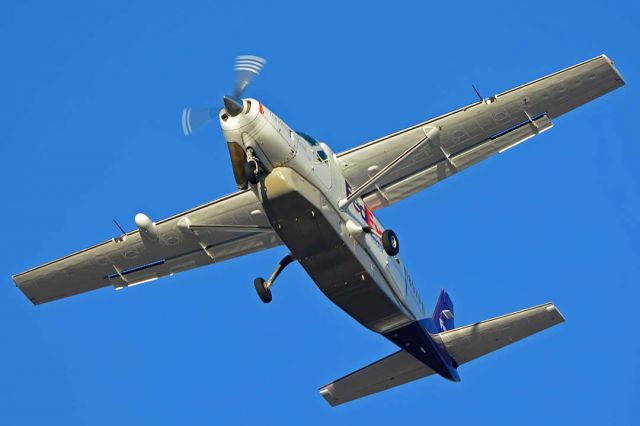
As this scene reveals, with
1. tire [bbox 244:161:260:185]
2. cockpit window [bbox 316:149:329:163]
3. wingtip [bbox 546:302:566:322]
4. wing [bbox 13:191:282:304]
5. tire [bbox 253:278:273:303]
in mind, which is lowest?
wingtip [bbox 546:302:566:322]

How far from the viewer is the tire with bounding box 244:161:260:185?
91.4 feet

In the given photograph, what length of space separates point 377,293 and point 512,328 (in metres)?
4.14

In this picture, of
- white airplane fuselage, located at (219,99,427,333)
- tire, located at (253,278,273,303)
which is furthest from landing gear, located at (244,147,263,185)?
tire, located at (253,278,273,303)

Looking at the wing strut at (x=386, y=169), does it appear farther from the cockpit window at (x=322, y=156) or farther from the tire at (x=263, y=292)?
the tire at (x=263, y=292)

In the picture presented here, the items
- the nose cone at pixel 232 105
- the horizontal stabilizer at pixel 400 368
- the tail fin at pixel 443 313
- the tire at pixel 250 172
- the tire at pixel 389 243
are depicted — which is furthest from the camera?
the tail fin at pixel 443 313

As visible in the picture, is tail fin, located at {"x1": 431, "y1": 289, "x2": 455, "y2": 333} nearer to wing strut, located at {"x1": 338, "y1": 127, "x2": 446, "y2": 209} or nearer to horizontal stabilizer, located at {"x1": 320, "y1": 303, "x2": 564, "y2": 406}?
horizontal stabilizer, located at {"x1": 320, "y1": 303, "x2": 564, "y2": 406}

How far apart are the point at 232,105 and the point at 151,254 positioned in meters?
8.12

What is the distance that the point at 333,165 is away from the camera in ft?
99.0

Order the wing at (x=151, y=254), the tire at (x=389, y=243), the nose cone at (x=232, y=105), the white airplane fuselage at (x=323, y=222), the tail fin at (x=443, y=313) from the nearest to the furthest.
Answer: the nose cone at (x=232, y=105), the white airplane fuselage at (x=323, y=222), the tire at (x=389, y=243), the wing at (x=151, y=254), the tail fin at (x=443, y=313)

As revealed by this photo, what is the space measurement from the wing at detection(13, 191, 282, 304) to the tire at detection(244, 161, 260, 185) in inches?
171

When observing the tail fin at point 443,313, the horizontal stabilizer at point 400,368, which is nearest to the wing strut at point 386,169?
the horizontal stabilizer at point 400,368

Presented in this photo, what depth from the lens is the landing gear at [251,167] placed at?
27.9 m

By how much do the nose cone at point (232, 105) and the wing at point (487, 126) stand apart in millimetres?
4321

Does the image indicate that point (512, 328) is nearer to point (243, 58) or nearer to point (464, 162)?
point (464, 162)
